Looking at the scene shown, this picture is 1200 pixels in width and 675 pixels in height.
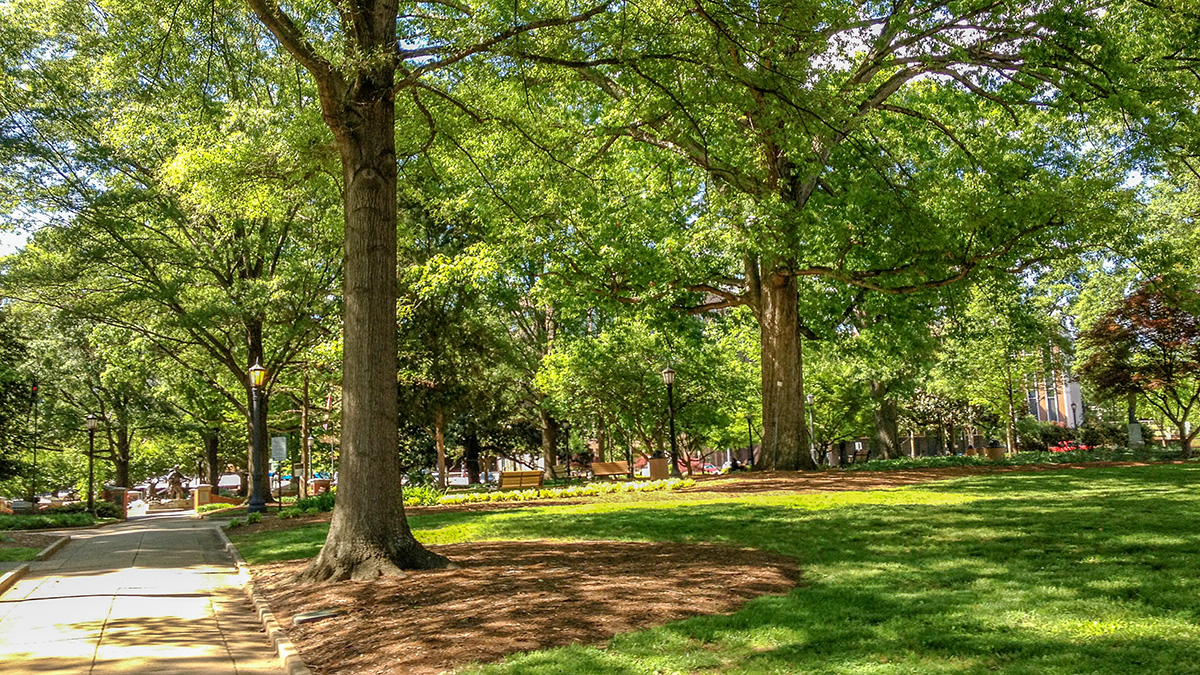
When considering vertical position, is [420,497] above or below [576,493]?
above

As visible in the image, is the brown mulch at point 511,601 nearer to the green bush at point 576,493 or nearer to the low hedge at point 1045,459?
the green bush at point 576,493

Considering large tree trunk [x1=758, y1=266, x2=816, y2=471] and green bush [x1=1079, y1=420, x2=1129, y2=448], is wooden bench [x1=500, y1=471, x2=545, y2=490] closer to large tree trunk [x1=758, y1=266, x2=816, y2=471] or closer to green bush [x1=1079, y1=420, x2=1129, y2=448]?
large tree trunk [x1=758, y1=266, x2=816, y2=471]

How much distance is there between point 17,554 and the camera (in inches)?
559

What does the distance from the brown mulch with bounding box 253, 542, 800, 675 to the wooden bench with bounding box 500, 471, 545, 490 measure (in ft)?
53.2

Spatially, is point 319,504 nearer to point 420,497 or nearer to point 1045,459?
point 420,497

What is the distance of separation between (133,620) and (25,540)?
11.9 metres

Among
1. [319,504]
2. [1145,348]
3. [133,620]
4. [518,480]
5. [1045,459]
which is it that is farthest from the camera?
[518,480]

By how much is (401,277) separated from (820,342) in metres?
12.1

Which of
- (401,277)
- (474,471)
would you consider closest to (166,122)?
(401,277)

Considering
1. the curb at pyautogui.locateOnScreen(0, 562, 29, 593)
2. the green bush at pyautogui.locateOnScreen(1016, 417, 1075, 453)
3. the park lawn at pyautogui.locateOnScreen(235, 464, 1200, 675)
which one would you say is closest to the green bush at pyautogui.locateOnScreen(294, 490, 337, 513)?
the park lawn at pyautogui.locateOnScreen(235, 464, 1200, 675)

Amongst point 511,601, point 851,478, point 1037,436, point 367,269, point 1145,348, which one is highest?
point 367,269

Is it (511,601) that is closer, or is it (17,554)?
(511,601)

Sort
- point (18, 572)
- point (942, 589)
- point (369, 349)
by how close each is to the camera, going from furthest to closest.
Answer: point (18, 572) → point (369, 349) → point (942, 589)

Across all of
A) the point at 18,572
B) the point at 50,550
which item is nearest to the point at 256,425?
the point at 50,550
